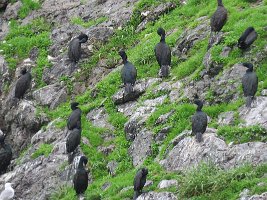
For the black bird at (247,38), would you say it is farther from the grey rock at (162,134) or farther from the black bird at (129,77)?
the grey rock at (162,134)

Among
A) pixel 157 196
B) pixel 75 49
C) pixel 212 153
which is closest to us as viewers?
pixel 157 196

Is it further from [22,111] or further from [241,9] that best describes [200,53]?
[22,111]

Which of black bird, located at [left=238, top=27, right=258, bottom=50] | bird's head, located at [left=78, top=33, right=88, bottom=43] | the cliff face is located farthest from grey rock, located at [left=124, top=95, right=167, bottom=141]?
bird's head, located at [left=78, top=33, right=88, bottom=43]

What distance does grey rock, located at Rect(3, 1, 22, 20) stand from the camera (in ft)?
122

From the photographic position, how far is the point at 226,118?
2289cm

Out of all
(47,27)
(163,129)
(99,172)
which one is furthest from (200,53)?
(47,27)

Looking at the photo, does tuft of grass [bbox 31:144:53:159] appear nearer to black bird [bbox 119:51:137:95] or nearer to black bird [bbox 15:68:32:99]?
black bird [bbox 119:51:137:95]

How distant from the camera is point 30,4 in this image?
3753 cm

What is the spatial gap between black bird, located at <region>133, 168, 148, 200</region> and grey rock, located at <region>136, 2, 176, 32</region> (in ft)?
43.5

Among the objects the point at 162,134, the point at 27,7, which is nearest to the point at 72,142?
the point at 162,134

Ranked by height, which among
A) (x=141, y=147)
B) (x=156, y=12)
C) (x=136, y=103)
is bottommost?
(x=156, y=12)

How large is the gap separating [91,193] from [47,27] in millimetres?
14658

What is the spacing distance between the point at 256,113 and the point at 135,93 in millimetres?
5994

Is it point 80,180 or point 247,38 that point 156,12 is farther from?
point 80,180
